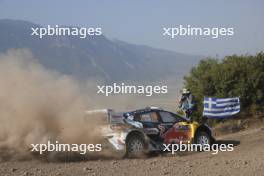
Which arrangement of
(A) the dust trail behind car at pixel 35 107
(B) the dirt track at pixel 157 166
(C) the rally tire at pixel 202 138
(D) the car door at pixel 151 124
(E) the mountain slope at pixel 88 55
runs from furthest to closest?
(E) the mountain slope at pixel 88 55, (C) the rally tire at pixel 202 138, (D) the car door at pixel 151 124, (A) the dust trail behind car at pixel 35 107, (B) the dirt track at pixel 157 166

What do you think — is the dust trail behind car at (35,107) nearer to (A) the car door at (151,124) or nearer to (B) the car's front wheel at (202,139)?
(A) the car door at (151,124)

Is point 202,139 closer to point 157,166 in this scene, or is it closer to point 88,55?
point 157,166

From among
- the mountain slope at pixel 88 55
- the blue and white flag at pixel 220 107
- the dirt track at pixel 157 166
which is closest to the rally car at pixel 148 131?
the dirt track at pixel 157 166

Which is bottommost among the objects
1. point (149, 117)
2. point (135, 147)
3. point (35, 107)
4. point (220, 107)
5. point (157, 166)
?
point (157, 166)

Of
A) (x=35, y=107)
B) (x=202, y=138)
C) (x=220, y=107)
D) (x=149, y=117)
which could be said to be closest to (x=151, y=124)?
(x=149, y=117)

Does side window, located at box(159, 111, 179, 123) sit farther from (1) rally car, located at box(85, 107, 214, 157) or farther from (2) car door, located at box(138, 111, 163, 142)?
(2) car door, located at box(138, 111, 163, 142)

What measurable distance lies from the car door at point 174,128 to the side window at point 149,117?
0.62ft

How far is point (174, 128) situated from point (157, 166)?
347 cm

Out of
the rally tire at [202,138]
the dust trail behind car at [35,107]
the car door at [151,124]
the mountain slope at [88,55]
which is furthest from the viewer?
the mountain slope at [88,55]

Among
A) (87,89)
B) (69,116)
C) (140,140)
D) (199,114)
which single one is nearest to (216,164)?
(140,140)

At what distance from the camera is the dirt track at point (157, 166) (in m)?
11.1

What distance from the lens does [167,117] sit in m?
15.3

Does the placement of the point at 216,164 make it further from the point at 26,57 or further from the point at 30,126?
the point at 26,57

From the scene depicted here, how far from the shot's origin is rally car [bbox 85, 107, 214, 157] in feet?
46.6
